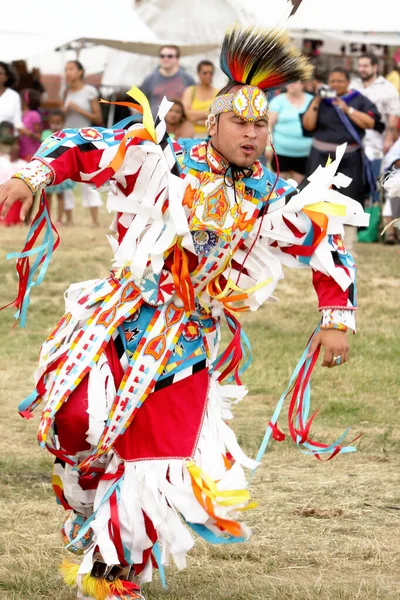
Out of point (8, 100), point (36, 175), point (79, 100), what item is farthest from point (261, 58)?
point (79, 100)

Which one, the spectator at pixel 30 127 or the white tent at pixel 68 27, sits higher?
the white tent at pixel 68 27

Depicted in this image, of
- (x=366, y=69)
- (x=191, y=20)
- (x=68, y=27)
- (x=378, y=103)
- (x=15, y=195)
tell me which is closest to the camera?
(x=15, y=195)

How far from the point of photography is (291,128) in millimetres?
12320

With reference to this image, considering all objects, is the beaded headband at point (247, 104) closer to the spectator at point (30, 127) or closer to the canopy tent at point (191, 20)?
the spectator at point (30, 127)

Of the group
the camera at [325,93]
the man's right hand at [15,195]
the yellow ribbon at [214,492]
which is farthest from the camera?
the camera at [325,93]

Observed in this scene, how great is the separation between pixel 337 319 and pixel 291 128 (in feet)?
29.2

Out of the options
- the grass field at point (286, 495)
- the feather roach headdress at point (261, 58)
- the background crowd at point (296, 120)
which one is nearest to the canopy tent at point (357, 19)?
the background crowd at point (296, 120)

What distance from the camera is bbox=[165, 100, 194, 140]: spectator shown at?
1174 cm

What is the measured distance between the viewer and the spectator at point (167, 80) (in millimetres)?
14242

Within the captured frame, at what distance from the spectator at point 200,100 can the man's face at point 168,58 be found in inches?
45.7

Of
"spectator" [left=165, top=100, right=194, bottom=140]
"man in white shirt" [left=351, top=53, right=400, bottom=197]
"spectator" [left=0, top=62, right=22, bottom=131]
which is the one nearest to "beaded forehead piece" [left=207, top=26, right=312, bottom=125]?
"spectator" [left=165, top=100, right=194, bottom=140]

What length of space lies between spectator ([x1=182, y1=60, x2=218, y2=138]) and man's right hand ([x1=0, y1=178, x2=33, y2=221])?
30.6 ft

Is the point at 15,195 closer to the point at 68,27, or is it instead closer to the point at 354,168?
the point at 354,168

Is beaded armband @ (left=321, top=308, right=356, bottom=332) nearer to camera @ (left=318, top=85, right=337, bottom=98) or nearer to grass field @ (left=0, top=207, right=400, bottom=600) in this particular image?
grass field @ (left=0, top=207, right=400, bottom=600)
